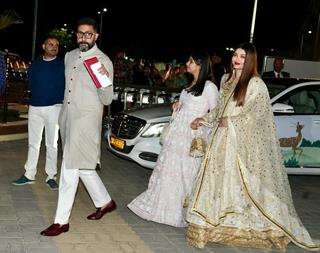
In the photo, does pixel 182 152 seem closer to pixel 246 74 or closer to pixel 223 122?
pixel 223 122

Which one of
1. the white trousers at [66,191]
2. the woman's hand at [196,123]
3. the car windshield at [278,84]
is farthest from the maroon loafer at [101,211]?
the car windshield at [278,84]

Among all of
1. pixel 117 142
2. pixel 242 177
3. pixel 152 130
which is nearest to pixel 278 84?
pixel 152 130

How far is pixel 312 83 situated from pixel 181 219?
13.0 feet

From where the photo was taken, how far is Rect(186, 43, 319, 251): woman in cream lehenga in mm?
5473

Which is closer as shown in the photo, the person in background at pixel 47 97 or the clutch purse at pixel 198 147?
the clutch purse at pixel 198 147

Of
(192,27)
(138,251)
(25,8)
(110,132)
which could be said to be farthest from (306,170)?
(192,27)

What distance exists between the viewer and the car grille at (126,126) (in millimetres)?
8475

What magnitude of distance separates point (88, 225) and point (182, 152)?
123 centimetres

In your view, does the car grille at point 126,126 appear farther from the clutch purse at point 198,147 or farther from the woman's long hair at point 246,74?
the woman's long hair at point 246,74

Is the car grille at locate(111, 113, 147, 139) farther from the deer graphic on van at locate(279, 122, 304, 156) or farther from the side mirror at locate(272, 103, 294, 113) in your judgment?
the deer graphic on van at locate(279, 122, 304, 156)

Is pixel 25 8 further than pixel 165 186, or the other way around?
pixel 25 8

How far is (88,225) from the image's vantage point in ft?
19.7

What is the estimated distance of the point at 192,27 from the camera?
5788 centimetres

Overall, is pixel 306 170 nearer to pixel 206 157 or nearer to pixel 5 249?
pixel 206 157
